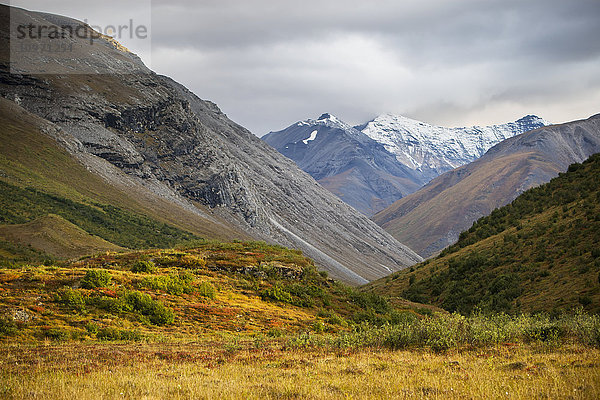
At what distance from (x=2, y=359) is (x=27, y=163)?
412ft

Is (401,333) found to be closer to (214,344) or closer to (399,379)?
(399,379)

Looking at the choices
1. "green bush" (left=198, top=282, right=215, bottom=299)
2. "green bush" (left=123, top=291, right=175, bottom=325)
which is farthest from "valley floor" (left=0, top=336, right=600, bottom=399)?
"green bush" (left=198, top=282, right=215, bottom=299)

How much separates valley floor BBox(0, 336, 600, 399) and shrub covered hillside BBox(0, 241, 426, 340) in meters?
3.84

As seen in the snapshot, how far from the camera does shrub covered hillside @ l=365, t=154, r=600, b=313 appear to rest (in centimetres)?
3284

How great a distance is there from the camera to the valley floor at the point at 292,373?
384 inches

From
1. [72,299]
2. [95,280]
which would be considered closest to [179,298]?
[95,280]

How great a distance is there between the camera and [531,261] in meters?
40.2

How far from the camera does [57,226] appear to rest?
258 ft

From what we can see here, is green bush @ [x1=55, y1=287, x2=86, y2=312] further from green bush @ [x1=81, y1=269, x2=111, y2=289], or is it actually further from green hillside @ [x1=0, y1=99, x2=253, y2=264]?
green hillside @ [x1=0, y1=99, x2=253, y2=264]

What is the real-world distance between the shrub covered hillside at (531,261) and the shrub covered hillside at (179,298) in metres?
11.9

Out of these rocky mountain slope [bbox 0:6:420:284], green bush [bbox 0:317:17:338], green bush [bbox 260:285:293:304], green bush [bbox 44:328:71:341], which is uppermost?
rocky mountain slope [bbox 0:6:420:284]

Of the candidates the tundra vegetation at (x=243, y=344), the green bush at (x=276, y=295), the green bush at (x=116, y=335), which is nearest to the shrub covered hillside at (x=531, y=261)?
the tundra vegetation at (x=243, y=344)

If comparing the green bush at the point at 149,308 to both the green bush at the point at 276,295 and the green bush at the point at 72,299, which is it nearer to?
the green bush at the point at 72,299

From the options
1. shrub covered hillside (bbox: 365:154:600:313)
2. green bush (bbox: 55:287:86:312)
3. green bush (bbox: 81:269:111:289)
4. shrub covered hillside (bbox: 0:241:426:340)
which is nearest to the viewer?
shrub covered hillside (bbox: 0:241:426:340)
